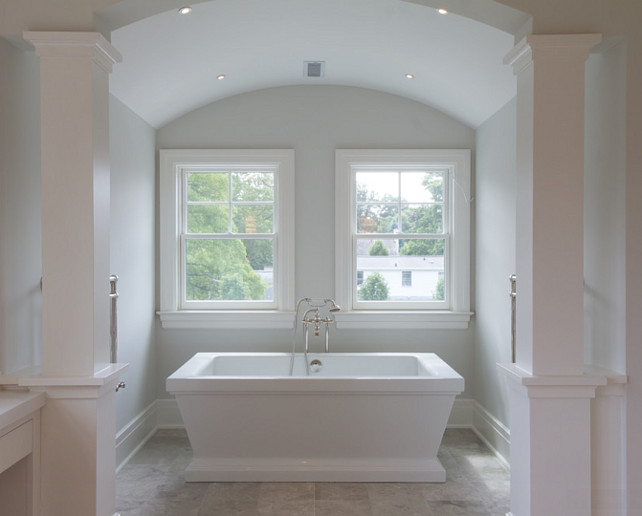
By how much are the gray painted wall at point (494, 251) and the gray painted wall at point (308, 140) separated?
426 mm

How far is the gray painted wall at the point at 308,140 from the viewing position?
167 inches

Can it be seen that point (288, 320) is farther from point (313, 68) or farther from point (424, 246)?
point (313, 68)

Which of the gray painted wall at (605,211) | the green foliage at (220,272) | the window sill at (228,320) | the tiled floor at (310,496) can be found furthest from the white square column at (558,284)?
the green foliage at (220,272)

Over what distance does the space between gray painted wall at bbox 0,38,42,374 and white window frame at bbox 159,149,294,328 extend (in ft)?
5.90

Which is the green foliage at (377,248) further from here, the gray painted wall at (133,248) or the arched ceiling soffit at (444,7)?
the arched ceiling soffit at (444,7)

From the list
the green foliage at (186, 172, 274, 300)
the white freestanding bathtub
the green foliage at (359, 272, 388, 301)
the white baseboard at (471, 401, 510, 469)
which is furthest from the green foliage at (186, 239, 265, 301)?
the white baseboard at (471, 401, 510, 469)

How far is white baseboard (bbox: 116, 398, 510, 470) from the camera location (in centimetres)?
351

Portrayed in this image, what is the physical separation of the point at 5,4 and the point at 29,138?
539 mm

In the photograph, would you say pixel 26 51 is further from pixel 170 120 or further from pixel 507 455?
pixel 507 455

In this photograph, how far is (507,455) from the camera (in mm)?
3455

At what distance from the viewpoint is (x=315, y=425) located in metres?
3.18

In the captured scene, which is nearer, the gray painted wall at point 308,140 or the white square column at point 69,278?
the white square column at point 69,278

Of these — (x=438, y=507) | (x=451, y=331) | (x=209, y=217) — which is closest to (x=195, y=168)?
(x=209, y=217)

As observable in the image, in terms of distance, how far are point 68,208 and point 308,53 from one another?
2093mm
